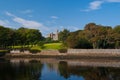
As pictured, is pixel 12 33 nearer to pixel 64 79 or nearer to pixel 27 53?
pixel 27 53

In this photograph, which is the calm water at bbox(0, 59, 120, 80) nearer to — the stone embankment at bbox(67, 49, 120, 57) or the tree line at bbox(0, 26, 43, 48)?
the stone embankment at bbox(67, 49, 120, 57)

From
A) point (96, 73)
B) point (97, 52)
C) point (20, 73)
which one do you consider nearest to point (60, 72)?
point (96, 73)

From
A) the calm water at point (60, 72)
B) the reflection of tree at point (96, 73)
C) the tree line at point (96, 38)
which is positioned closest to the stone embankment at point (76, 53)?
the tree line at point (96, 38)

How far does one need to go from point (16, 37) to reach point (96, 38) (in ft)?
102

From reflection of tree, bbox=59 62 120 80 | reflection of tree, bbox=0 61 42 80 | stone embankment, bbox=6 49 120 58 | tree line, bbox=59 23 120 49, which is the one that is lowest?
reflection of tree, bbox=59 62 120 80

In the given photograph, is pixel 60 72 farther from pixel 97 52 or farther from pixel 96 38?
pixel 96 38

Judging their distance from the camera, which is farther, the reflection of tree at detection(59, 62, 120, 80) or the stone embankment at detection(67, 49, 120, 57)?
the stone embankment at detection(67, 49, 120, 57)

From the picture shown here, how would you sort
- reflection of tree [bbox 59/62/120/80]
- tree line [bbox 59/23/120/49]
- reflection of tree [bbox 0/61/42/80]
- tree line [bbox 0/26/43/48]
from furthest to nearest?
1. tree line [bbox 0/26/43/48]
2. tree line [bbox 59/23/120/49]
3. reflection of tree [bbox 0/61/42/80]
4. reflection of tree [bbox 59/62/120/80]

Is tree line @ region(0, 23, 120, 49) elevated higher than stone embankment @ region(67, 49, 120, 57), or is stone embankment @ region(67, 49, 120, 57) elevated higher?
tree line @ region(0, 23, 120, 49)

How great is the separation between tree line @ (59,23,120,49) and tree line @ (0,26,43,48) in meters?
21.4

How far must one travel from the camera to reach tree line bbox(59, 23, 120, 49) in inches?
3059

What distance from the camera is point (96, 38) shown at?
77.2 metres

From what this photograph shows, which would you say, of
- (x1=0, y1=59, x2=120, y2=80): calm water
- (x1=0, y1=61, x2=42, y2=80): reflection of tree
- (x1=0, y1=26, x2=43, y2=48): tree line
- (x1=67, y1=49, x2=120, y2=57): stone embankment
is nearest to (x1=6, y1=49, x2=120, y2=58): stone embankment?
(x1=67, y1=49, x2=120, y2=57): stone embankment

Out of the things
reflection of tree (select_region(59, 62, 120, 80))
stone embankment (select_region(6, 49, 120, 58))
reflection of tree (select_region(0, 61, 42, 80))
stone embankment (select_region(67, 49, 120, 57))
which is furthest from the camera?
stone embankment (select_region(6, 49, 120, 58))
